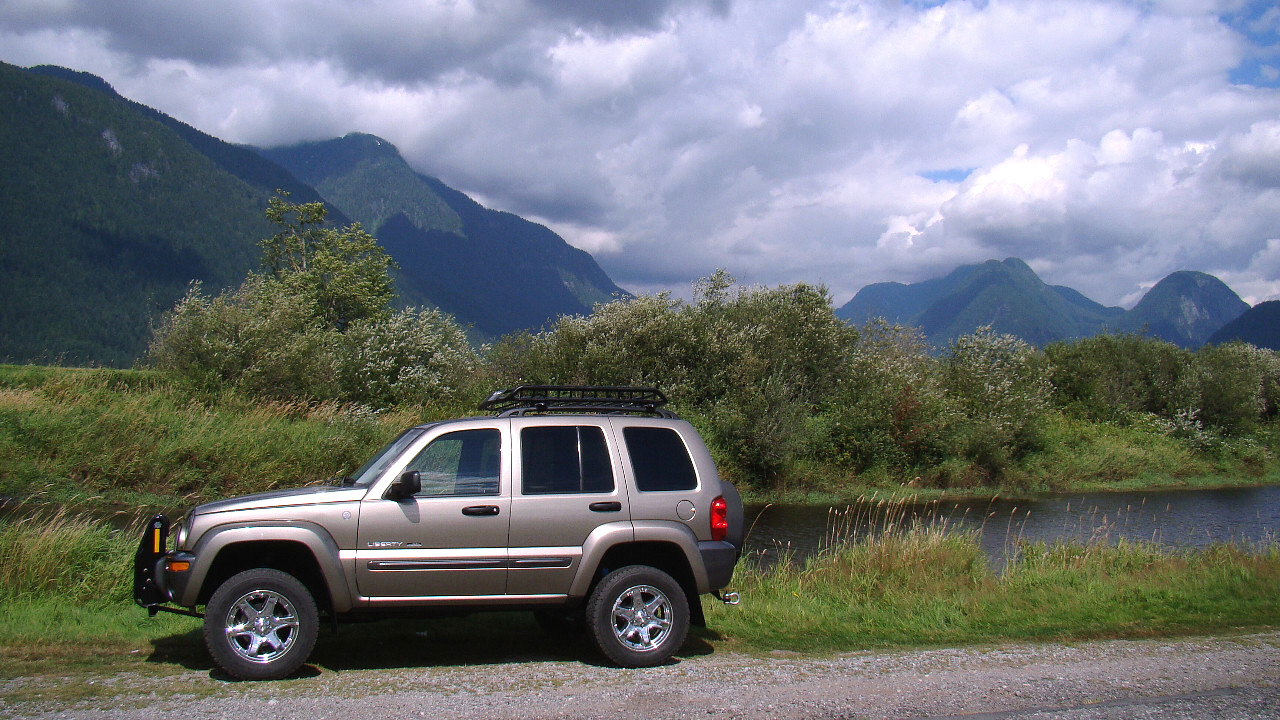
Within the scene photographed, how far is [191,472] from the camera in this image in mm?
20953

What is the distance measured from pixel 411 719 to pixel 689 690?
2.03m

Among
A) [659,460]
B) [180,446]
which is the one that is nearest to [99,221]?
[180,446]

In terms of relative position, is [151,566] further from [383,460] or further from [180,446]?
[180,446]

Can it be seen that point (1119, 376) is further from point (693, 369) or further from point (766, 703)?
point (766, 703)

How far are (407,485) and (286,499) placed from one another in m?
0.98

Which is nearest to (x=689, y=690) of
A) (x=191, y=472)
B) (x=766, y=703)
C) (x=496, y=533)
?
(x=766, y=703)

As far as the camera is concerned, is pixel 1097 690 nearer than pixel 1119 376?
Yes

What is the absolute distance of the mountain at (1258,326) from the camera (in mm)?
154750

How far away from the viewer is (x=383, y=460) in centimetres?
695

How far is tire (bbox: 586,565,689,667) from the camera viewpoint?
659 cm

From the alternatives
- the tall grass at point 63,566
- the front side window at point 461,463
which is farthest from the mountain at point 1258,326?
the tall grass at point 63,566

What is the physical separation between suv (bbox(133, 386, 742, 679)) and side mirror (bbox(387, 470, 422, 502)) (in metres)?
0.02

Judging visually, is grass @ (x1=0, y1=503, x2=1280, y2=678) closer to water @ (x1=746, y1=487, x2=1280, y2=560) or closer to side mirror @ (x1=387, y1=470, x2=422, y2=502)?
side mirror @ (x1=387, y1=470, x2=422, y2=502)

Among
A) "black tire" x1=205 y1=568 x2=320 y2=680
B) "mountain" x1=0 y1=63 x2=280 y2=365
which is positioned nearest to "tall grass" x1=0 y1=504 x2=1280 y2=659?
"black tire" x1=205 y1=568 x2=320 y2=680
